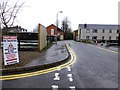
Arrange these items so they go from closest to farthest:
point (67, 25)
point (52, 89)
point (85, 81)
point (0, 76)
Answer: point (52, 89), point (85, 81), point (0, 76), point (67, 25)

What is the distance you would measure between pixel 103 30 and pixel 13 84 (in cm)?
8873

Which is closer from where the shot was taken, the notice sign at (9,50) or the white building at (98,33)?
the notice sign at (9,50)

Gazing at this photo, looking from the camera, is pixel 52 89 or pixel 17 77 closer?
pixel 52 89

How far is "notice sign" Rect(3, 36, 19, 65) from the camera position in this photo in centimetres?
994

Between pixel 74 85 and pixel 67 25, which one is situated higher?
pixel 67 25

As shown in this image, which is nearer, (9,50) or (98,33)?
(9,50)

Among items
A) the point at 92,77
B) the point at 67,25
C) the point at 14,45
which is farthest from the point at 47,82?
the point at 67,25

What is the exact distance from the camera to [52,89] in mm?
6746

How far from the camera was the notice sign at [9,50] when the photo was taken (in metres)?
9.94

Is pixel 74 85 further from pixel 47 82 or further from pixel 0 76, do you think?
pixel 0 76

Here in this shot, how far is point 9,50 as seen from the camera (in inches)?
401

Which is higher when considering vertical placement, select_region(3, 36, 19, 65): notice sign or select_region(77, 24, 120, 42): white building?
select_region(77, 24, 120, 42): white building

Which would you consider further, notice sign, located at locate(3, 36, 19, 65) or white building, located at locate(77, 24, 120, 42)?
white building, located at locate(77, 24, 120, 42)

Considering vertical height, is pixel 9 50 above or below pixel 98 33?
below
